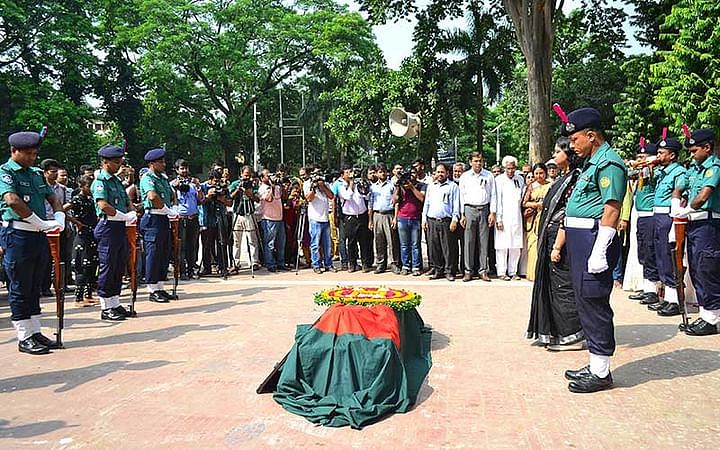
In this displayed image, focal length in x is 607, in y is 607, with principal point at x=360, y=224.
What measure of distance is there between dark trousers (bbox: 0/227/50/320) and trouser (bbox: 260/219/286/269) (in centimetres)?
545

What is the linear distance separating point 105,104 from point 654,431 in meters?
35.4

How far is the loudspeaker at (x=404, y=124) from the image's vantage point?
1272cm

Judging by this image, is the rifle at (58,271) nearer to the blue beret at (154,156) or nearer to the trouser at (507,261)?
the blue beret at (154,156)

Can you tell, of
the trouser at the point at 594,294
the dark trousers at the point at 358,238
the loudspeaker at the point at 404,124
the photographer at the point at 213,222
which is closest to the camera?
the trouser at the point at 594,294

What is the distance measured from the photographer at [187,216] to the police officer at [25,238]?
162 inches

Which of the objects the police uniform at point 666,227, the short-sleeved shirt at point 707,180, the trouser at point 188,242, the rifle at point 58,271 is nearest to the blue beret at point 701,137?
the short-sleeved shirt at point 707,180

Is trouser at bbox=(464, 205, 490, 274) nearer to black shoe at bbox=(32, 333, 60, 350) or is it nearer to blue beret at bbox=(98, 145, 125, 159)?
blue beret at bbox=(98, 145, 125, 159)

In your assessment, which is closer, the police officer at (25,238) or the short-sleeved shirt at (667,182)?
the police officer at (25,238)

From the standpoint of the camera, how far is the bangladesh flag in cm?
436

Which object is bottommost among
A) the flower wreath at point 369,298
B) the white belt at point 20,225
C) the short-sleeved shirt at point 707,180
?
the flower wreath at point 369,298

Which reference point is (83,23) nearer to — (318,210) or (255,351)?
(318,210)

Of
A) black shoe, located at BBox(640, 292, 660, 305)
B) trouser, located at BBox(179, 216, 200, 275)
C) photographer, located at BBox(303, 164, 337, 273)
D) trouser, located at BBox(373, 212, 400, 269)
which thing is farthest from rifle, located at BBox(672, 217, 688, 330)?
trouser, located at BBox(179, 216, 200, 275)

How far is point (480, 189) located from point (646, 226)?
270 centimetres

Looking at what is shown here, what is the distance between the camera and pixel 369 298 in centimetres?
539
